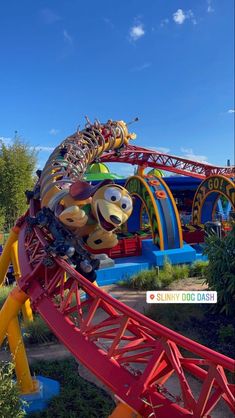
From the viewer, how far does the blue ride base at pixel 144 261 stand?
1098cm

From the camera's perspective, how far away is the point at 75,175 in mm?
6965

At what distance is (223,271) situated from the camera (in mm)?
7391

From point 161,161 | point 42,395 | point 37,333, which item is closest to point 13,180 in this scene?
point 161,161

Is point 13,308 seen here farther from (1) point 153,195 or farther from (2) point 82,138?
(1) point 153,195

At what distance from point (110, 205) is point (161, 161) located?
1897cm

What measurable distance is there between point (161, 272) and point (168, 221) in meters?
2.01

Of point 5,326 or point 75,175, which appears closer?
point 5,326

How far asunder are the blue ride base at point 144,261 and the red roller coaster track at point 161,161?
23.4ft

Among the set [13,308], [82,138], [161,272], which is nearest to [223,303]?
[161,272]

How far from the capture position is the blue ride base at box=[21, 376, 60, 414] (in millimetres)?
4695

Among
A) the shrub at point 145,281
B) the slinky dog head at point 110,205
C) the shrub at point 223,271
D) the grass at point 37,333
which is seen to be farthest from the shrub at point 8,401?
the shrub at point 145,281

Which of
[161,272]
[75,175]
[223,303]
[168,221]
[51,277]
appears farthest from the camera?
[168,221]

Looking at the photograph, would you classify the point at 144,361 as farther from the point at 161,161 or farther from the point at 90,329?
the point at 161,161

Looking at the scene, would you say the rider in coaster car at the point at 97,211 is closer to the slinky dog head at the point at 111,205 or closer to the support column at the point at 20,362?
the slinky dog head at the point at 111,205
